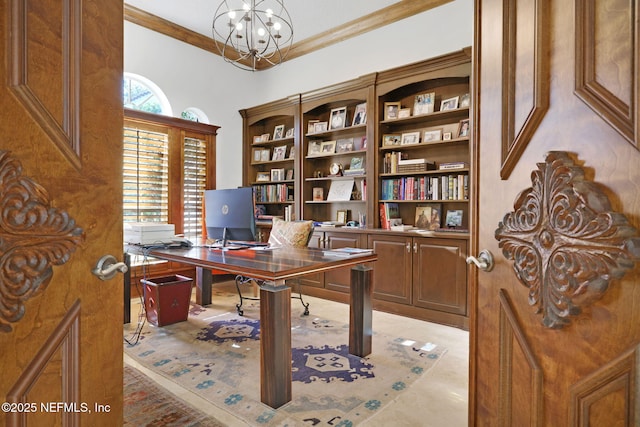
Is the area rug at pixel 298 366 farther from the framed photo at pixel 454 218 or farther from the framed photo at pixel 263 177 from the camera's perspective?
the framed photo at pixel 263 177

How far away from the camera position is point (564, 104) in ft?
2.91

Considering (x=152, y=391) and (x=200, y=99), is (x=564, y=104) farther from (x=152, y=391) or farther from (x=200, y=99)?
(x=200, y=99)

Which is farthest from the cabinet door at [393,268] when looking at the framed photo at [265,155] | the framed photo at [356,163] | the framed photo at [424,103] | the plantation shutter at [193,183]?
the plantation shutter at [193,183]

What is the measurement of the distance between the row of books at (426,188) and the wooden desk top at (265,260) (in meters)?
1.50

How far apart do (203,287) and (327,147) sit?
235 centimetres

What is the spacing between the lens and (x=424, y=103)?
12.5 feet

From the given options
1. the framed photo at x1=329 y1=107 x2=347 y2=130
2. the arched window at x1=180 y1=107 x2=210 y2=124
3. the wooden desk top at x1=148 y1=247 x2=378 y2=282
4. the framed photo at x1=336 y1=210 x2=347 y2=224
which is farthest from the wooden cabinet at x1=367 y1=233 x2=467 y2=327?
the arched window at x1=180 y1=107 x2=210 y2=124

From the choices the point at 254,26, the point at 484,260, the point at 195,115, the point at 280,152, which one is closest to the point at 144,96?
the point at 195,115

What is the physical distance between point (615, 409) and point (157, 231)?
3067 mm

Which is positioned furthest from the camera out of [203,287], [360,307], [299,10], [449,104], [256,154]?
[256,154]

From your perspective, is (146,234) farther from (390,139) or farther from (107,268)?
(390,139)

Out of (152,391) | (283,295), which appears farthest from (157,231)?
(283,295)

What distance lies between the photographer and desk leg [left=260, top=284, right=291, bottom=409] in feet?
6.26

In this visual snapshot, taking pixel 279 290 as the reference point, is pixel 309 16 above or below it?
above
